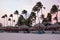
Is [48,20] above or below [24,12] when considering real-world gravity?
below

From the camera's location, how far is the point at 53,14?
73.4m

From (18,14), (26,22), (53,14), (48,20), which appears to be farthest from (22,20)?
(53,14)

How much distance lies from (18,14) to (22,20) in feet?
46.5

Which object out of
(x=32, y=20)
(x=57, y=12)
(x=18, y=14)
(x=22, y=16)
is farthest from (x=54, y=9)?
(x=18, y=14)

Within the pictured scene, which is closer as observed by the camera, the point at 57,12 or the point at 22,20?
the point at 57,12

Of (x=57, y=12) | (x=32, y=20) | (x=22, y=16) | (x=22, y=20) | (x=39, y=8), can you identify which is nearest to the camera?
(x=57, y=12)

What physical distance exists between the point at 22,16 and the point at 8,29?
31.3 metres

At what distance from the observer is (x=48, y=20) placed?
81.2 meters

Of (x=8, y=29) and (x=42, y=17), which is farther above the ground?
(x=42, y=17)

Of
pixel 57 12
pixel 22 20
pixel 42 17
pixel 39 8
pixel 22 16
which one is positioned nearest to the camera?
pixel 57 12

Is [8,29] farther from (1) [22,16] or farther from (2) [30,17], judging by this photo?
(1) [22,16]

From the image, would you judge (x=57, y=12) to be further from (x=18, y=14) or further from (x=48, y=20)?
(x=18, y=14)

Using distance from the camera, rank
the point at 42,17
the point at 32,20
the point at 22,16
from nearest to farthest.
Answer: the point at 42,17 → the point at 32,20 → the point at 22,16

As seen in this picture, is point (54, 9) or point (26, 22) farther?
point (26, 22)
